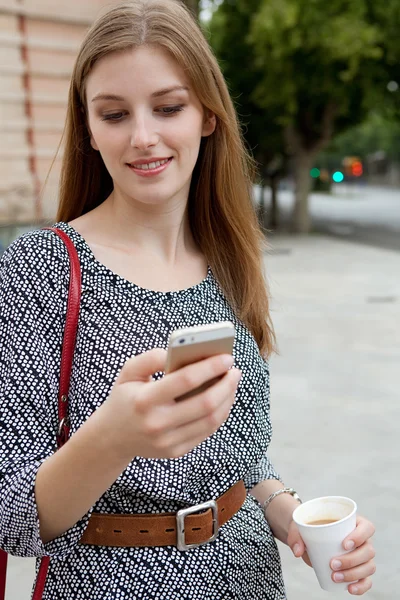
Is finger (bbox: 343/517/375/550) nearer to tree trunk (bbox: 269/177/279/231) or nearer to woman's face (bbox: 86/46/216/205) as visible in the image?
woman's face (bbox: 86/46/216/205)

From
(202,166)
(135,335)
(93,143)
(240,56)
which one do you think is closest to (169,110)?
(93,143)

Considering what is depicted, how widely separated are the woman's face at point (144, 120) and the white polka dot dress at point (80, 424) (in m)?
0.18

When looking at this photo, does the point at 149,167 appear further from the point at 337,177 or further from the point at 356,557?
the point at 337,177

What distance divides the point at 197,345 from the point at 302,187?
1859 cm

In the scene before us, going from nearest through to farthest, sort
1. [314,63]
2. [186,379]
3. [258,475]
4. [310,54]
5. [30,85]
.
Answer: [186,379] < [258,475] < [30,85] < [310,54] < [314,63]

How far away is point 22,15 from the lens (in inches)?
517

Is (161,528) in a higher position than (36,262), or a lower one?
lower

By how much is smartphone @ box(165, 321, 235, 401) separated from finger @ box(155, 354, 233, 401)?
0.04 feet

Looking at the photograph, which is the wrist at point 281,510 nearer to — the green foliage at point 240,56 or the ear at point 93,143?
the ear at point 93,143

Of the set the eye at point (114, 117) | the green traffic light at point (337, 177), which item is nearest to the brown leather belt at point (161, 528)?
the eye at point (114, 117)

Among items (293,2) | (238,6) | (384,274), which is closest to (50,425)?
(384,274)

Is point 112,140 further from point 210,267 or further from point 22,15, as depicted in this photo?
point 22,15

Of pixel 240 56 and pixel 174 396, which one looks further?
pixel 240 56

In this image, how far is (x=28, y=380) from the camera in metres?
1.28
